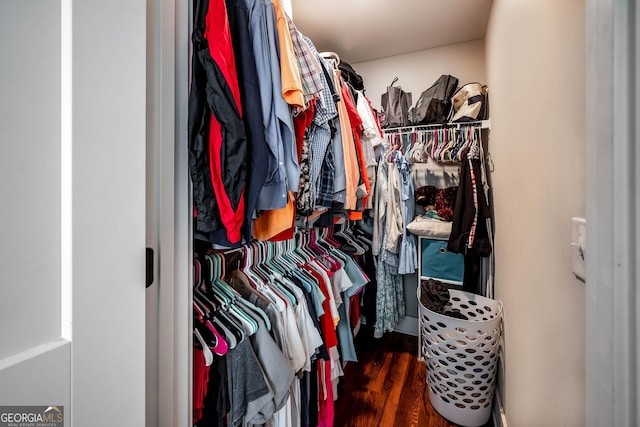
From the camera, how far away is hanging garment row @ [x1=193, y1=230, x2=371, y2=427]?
0.87 m

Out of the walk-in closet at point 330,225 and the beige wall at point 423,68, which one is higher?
the beige wall at point 423,68

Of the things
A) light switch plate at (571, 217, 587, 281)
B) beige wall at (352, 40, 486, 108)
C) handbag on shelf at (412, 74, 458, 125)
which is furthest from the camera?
beige wall at (352, 40, 486, 108)

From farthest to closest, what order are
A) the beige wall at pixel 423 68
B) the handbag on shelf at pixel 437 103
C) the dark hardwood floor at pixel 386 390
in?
the beige wall at pixel 423 68
the handbag on shelf at pixel 437 103
the dark hardwood floor at pixel 386 390

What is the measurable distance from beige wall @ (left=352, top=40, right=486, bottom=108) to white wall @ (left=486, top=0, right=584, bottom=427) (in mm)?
917

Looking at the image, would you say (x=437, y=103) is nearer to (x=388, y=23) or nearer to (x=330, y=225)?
(x=388, y=23)

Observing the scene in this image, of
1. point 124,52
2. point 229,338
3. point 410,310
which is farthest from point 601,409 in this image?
point 410,310

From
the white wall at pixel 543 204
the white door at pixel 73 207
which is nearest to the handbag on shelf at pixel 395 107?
the white wall at pixel 543 204

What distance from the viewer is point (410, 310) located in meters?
2.43

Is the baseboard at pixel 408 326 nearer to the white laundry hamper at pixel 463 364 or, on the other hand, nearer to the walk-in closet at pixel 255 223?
the walk-in closet at pixel 255 223

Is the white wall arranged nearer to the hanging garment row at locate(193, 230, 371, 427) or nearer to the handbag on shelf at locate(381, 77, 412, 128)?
the hanging garment row at locate(193, 230, 371, 427)

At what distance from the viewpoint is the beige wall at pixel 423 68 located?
7.12 ft

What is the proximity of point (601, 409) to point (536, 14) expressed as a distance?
101 centimetres

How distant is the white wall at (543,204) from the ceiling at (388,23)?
564mm

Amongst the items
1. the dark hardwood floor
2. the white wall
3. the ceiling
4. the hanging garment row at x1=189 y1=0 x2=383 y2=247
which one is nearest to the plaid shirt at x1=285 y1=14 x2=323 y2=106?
the hanging garment row at x1=189 y1=0 x2=383 y2=247
